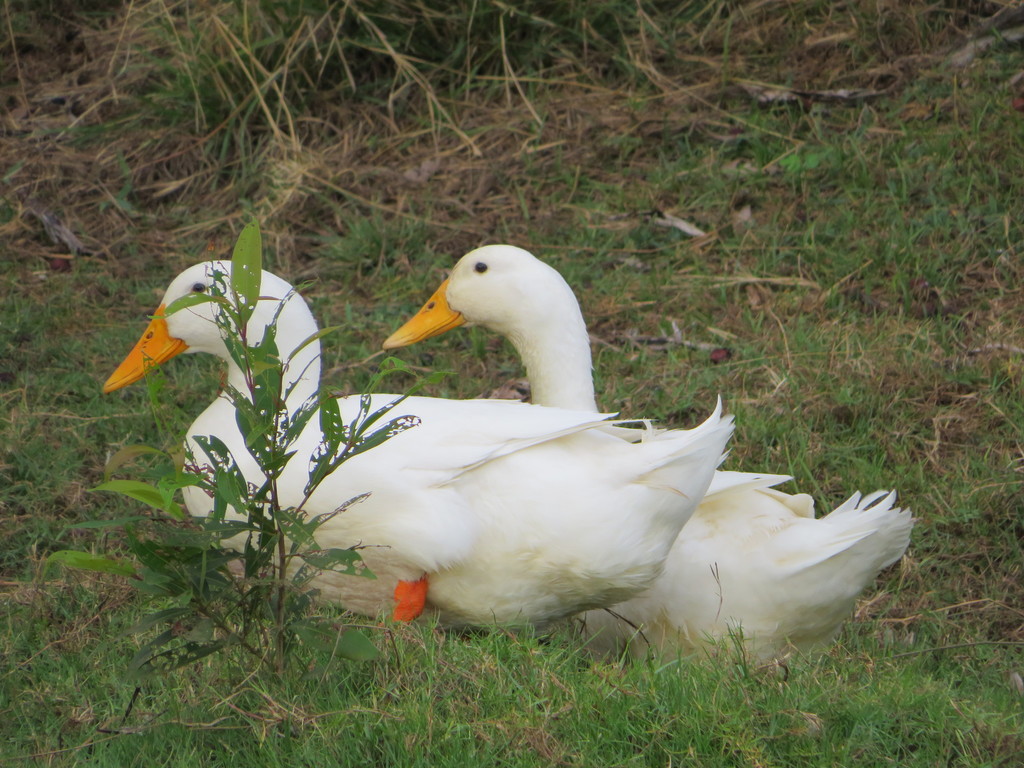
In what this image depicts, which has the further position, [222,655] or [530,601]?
[530,601]

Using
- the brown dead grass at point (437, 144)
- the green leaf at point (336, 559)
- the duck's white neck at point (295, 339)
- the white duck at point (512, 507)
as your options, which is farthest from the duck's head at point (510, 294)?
the brown dead grass at point (437, 144)

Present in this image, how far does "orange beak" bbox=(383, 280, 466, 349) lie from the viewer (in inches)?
174

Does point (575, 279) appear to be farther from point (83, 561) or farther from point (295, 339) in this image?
point (83, 561)

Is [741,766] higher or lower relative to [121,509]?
higher

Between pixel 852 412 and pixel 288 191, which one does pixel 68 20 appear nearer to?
pixel 288 191

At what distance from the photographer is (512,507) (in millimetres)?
3338

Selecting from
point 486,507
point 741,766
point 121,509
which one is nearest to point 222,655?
point 486,507

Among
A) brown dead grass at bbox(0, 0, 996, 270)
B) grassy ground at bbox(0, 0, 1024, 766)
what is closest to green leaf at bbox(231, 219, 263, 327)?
grassy ground at bbox(0, 0, 1024, 766)

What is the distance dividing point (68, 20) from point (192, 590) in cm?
640

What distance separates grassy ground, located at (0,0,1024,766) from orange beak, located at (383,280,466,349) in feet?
2.75

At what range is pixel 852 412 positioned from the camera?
4.80 meters

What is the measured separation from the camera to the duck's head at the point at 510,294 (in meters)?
4.07

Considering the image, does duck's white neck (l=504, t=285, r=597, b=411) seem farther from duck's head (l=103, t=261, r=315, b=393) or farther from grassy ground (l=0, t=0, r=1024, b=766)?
grassy ground (l=0, t=0, r=1024, b=766)

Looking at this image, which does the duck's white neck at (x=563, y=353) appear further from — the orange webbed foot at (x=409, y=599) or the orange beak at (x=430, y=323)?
the orange webbed foot at (x=409, y=599)
